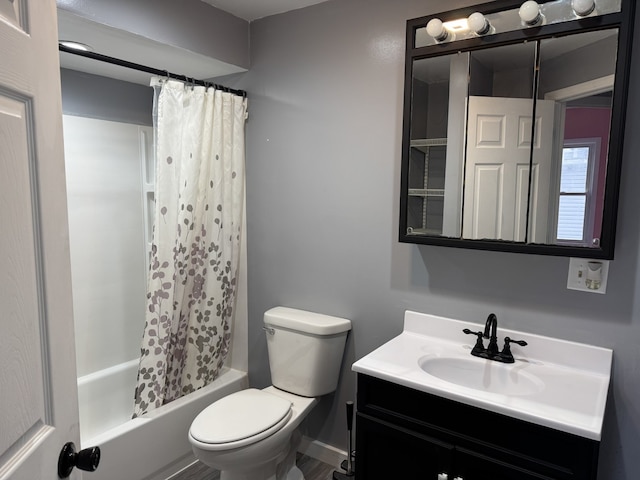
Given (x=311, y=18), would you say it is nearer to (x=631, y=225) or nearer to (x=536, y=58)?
(x=536, y=58)

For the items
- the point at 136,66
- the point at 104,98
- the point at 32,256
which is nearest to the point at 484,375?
the point at 32,256

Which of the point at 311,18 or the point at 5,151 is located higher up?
the point at 311,18

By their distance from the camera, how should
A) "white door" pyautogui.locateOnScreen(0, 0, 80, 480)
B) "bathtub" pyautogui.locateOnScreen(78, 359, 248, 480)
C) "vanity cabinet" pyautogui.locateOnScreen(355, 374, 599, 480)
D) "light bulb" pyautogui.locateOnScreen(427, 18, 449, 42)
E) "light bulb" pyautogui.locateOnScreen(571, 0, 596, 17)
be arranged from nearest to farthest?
"white door" pyautogui.locateOnScreen(0, 0, 80, 480)
"vanity cabinet" pyautogui.locateOnScreen(355, 374, 599, 480)
"light bulb" pyautogui.locateOnScreen(571, 0, 596, 17)
"light bulb" pyautogui.locateOnScreen(427, 18, 449, 42)
"bathtub" pyautogui.locateOnScreen(78, 359, 248, 480)

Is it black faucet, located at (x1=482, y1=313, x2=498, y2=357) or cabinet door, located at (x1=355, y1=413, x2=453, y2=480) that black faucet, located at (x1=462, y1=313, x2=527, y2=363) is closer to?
black faucet, located at (x1=482, y1=313, x2=498, y2=357)

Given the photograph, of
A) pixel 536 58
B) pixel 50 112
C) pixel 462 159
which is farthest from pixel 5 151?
pixel 536 58

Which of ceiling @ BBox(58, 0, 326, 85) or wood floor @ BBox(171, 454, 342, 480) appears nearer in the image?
ceiling @ BBox(58, 0, 326, 85)

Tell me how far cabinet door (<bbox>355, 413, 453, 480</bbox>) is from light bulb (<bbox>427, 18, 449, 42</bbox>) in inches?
58.9

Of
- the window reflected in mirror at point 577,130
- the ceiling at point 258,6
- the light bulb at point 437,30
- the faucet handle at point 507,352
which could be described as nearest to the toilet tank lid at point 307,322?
the faucet handle at point 507,352

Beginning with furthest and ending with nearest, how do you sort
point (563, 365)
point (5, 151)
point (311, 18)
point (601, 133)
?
point (311, 18) → point (563, 365) → point (601, 133) → point (5, 151)

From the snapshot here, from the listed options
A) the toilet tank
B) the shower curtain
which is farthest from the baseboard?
the shower curtain

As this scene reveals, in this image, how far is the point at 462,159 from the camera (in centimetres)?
177

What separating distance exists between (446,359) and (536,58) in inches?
46.9

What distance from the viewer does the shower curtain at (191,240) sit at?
222 cm

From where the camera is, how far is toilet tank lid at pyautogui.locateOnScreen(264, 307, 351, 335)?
2.16 metres
